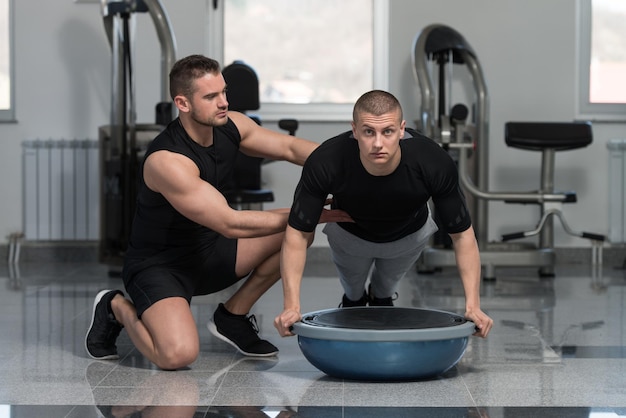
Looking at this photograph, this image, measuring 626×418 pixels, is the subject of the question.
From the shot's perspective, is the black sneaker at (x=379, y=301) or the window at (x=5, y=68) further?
the window at (x=5, y=68)

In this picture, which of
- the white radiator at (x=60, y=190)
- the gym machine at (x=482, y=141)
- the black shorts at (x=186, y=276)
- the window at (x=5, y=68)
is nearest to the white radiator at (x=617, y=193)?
the gym machine at (x=482, y=141)

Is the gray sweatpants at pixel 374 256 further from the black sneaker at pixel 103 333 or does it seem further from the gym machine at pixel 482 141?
the gym machine at pixel 482 141

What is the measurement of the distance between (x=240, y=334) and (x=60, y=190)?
10.4 ft

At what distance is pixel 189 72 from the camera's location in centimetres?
286

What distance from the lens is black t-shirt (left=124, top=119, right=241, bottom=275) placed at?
294cm

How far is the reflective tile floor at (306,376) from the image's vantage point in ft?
8.04

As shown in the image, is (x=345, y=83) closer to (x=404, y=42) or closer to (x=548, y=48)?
(x=404, y=42)

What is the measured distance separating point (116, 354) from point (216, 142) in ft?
2.48

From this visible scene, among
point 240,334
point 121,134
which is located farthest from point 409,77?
point 240,334

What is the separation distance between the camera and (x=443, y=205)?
9.02ft

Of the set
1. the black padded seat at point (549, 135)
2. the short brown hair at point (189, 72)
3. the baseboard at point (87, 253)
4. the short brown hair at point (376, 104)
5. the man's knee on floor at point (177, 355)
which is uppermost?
the short brown hair at point (189, 72)

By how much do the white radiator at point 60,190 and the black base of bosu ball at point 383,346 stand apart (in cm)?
353

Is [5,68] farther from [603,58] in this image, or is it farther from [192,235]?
[603,58]

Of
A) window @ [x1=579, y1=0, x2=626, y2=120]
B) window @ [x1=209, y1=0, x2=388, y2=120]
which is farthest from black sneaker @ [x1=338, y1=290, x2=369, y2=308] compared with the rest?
window @ [x1=579, y1=0, x2=626, y2=120]
